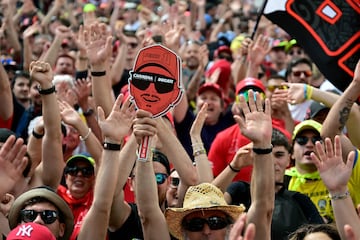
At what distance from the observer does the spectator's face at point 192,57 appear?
11.1 m

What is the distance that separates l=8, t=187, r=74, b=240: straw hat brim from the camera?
534cm

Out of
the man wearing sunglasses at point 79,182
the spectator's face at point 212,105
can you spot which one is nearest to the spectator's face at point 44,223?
the man wearing sunglasses at point 79,182

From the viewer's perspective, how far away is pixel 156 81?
5289 mm

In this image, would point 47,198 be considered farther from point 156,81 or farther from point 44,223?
point 156,81

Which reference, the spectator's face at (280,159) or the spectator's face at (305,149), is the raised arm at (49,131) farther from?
the spectator's face at (305,149)

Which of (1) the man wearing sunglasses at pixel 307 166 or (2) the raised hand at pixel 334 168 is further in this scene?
(1) the man wearing sunglasses at pixel 307 166

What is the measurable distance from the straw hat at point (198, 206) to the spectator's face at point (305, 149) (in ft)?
4.88

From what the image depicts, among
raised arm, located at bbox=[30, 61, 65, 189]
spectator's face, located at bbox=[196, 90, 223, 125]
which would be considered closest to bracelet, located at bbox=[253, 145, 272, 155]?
raised arm, located at bbox=[30, 61, 65, 189]

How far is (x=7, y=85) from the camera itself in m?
7.18

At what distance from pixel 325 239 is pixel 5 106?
129 inches

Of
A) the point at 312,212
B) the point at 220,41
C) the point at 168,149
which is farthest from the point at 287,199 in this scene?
the point at 220,41

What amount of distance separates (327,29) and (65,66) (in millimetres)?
4483

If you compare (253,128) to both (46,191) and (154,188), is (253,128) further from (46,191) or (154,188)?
(46,191)

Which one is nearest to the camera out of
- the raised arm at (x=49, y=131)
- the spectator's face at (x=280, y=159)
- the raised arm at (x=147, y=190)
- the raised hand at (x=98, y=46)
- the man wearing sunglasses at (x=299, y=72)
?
the raised arm at (x=147, y=190)
